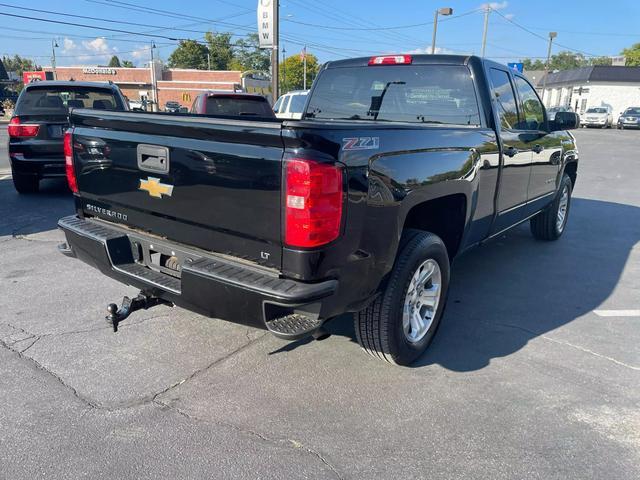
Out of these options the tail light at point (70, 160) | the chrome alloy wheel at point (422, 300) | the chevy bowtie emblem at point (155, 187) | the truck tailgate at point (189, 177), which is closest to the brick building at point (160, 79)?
the tail light at point (70, 160)

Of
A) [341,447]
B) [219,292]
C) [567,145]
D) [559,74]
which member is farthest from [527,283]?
[559,74]

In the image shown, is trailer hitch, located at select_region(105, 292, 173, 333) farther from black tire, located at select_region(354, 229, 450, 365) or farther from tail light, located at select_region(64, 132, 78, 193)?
black tire, located at select_region(354, 229, 450, 365)

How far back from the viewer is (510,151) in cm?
420

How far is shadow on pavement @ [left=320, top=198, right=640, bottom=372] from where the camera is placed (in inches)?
143

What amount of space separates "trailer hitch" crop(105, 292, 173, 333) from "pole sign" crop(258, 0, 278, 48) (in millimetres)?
17757

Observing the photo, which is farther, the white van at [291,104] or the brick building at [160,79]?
the brick building at [160,79]

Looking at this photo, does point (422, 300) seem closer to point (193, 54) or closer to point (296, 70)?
point (296, 70)

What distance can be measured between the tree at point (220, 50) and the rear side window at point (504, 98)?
94.4 meters

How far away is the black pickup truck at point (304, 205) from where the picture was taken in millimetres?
2352

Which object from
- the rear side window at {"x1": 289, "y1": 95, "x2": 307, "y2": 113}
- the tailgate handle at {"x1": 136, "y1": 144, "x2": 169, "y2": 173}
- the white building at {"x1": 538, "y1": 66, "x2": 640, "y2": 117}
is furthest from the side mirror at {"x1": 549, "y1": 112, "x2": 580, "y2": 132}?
the white building at {"x1": 538, "y1": 66, "x2": 640, "y2": 117}

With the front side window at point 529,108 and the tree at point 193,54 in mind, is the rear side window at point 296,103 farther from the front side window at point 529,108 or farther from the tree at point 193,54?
the tree at point 193,54

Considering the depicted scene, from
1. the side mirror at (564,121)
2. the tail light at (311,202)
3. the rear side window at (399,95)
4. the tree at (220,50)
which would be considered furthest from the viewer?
the tree at (220,50)

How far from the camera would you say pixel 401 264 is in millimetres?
2908

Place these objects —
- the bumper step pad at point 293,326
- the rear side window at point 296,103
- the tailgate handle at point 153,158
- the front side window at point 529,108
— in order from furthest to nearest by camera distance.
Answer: the rear side window at point 296,103 < the front side window at point 529,108 < the tailgate handle at point 153,158 < the bumper step pad at point 293,326
